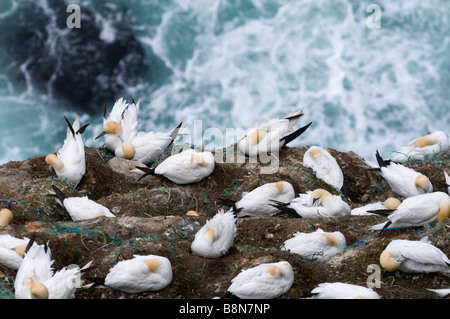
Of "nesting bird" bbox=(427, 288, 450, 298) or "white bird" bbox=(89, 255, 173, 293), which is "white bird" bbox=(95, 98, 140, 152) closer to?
"white bird" bbox=(89, 255, 173, 293)

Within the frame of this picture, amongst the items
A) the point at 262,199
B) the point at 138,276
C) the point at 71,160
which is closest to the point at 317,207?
the point at 262,199

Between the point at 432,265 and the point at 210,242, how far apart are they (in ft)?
7.17

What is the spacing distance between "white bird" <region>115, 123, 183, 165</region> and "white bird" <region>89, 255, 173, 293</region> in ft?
15.3

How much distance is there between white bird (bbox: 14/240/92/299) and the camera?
28.7 ft

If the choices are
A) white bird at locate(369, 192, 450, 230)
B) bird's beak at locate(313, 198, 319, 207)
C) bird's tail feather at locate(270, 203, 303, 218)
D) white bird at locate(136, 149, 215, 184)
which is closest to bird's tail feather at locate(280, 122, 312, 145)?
white bird at locate(136, 149, 215, 184)

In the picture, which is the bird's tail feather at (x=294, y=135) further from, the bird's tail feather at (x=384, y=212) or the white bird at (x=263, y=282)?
the white bird at (x=263, y=282)

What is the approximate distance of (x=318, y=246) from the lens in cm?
994

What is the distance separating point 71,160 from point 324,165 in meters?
3.32

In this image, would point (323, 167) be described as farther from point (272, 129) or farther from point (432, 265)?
point (432, 265)

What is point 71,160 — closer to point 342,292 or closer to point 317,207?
point 317,207

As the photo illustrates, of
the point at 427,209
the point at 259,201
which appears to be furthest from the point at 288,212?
the point at 427,209

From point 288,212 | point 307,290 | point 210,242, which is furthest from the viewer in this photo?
point 288,212

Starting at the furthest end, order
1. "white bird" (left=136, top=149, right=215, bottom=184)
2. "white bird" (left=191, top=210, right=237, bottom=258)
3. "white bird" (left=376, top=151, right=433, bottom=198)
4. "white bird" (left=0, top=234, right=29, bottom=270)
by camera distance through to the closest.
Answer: "white bird" (left=136, top=149, right=215, bottom=184), "white bird" (left=376, top=151, right=433, bottom=198), "white bird" (left=191, top=210, right=237, bottom=258), "white bird" (left=0, top=234, right=29, bottom=270)

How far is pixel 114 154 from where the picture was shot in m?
14.0
